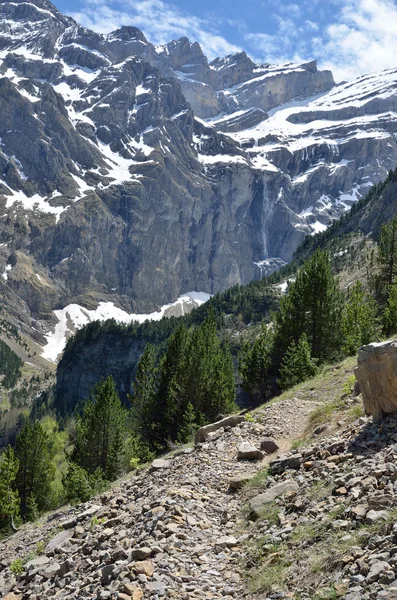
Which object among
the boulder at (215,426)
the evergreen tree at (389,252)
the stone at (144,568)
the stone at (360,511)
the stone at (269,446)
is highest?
the evergreen tree at (389,252)

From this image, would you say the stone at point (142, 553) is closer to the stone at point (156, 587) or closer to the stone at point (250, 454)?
the stone at point (156, 587)

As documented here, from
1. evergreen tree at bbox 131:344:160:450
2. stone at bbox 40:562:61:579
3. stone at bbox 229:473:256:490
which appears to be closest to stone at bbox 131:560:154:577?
stone at bbox 40:562:61:579

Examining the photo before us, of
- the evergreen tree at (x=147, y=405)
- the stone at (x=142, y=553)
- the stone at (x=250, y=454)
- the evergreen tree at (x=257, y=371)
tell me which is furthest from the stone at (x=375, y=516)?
the evergreen tree at (x=257, y=371)

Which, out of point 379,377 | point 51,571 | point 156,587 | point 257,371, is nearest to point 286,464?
point 379,377

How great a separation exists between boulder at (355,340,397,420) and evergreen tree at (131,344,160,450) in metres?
28.6

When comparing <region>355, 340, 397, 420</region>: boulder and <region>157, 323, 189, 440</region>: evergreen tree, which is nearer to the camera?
<region>355, 340, 397, 420</region>: boulder

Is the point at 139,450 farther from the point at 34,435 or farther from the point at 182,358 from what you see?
the point at 34,435

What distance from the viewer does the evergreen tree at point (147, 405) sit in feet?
154

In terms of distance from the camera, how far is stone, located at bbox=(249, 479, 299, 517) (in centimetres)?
1227

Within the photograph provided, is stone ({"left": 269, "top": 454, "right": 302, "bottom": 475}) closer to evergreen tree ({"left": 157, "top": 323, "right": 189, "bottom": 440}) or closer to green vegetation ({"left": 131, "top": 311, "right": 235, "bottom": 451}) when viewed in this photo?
green vegetation ({"left": 131, "top": 311, "right": 235, "bottom": 451})

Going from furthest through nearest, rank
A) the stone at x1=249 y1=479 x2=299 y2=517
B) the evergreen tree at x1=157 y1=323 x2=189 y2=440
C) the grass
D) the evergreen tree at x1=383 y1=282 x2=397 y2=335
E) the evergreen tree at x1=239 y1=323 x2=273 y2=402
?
1. the evergreen tree at x1=239 y1=323 x2=273 y2=402
2. the evergreen tree at x1=157 y1=323 x2=189 y2=440
3. the evergreen tree at x1=383 y1=282 x2=397 y2=335
4. the stone at x1=249 y1=479 x2=299 y2=517
5. the grass

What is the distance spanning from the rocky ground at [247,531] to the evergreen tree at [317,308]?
3262cm

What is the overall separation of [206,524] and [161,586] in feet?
10.3

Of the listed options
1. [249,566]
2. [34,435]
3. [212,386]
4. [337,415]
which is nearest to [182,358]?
[212,386]
